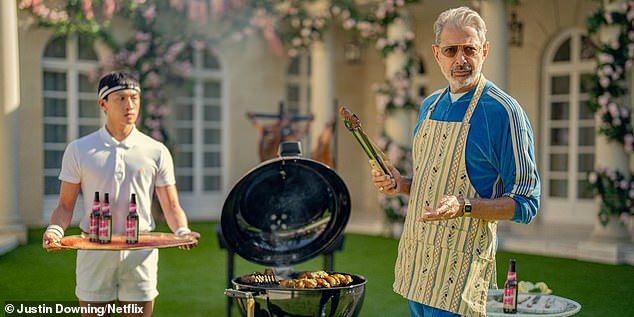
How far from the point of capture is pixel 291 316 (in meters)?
3.20

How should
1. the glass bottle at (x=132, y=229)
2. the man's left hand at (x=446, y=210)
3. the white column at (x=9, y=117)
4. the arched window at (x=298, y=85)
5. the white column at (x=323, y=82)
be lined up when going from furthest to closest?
the arched window at (x=298, y=85) < the white column at (x=323, y=82) < the white column at (x=9, y=117) < the glass bottle at (x=132, y=229) < the man's left hand at (x=446, y=210)

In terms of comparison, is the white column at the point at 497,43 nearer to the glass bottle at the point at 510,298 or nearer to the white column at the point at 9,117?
the white column at the point at 9,117

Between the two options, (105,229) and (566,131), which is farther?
(566,131)

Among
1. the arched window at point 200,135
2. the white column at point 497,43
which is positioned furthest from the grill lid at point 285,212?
the arched window at point 200,135

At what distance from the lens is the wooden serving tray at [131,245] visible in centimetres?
330

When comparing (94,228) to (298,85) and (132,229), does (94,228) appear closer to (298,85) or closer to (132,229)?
(132,229)

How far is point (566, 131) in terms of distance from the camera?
11.1 metres

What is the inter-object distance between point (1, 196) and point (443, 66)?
746 cm

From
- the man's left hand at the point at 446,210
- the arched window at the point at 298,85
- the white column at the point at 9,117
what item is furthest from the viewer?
the arched window at the point at 298,85

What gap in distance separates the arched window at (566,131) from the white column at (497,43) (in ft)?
7.10

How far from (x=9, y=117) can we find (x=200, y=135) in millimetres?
4381

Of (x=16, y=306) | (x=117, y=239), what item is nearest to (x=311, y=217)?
(x=117, y=239)

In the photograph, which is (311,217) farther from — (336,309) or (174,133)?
(174,133)

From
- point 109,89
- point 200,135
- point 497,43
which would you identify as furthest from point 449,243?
point 200,135
